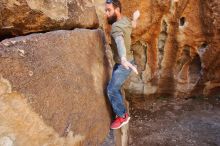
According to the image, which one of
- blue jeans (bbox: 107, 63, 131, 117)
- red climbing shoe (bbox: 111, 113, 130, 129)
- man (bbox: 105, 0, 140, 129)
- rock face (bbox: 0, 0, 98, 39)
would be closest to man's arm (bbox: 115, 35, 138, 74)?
man (bbox: 105, 0, 140, 129)

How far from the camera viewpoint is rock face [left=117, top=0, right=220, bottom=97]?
17.0 ft

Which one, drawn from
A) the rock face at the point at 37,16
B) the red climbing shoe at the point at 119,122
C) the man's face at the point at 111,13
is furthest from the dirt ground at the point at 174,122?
the rock face at the point at 37,16

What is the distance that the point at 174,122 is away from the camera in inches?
211

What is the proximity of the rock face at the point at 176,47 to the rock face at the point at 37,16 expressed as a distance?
2570mm

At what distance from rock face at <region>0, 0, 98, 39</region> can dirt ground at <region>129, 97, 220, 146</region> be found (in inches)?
105

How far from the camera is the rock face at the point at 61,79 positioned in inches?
77.5

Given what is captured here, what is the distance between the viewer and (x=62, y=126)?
7.16 ft

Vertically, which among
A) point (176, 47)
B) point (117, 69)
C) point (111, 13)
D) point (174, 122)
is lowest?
point (174, 122)

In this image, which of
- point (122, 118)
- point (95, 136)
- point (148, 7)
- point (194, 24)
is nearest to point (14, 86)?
point (95, 136)

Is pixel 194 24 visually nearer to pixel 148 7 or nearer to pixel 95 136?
pixel 148 7

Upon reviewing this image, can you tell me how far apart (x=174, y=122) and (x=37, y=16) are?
3.65m

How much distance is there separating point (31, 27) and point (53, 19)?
0.20m

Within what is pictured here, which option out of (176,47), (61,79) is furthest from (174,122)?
(61,79)

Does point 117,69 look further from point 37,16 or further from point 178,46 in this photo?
point 178,46
